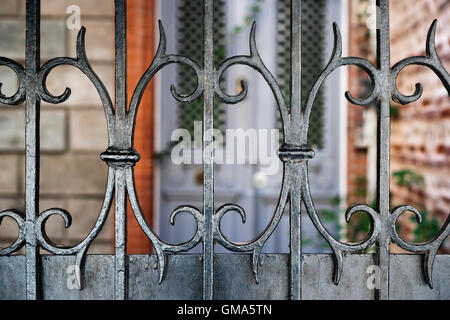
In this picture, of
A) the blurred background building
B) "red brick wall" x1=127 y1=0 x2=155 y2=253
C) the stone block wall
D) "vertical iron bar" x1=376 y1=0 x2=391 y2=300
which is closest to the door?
the blurred background building

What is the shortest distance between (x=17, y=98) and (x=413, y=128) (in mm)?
2427

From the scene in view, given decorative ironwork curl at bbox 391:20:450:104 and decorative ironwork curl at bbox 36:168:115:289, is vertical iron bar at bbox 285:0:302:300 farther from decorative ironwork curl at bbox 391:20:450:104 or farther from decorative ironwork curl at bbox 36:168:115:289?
decorative ironwork curl at bbox 36:168:115:289

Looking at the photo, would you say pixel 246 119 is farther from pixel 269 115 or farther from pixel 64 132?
pixel 64 132

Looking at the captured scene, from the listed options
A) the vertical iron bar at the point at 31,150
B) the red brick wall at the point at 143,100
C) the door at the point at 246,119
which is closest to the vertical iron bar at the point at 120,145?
the vertical iron bar at the point at 31,150

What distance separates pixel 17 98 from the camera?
89 cm

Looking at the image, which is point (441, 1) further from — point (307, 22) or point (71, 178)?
point (71, 178)

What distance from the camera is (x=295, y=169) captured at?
2.98 ft

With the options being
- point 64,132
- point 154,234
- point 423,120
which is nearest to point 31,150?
point 154,234

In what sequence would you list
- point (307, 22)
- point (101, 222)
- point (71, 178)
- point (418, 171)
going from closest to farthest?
1. point (101, 222)
2. point (71, 178)
3. point (418, 171)
4. point (307, 22)

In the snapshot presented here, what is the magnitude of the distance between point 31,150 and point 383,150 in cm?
70

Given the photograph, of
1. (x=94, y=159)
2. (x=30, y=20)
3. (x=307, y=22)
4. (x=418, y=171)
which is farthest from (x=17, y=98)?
(x=307, y=22)

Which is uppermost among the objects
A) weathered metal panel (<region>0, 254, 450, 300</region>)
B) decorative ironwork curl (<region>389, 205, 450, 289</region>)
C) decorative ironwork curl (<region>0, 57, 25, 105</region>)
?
decorative ironwork curl (<region>0, 57, 25, 105</region>)

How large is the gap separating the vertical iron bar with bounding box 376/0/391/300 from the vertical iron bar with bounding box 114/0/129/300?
1.67 ft

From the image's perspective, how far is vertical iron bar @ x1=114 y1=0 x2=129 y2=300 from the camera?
906 millimetres
